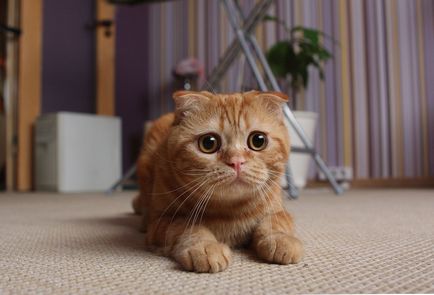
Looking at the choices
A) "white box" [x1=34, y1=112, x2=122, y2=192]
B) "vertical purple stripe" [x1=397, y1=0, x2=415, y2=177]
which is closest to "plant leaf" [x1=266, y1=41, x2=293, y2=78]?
"vertical purple stripe" [x1=397, y1=0, x2=415, y2=177]

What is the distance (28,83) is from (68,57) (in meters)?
0.40

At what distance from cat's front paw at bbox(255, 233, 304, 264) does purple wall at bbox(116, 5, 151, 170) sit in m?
3.10

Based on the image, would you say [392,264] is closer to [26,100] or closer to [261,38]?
[261,38]

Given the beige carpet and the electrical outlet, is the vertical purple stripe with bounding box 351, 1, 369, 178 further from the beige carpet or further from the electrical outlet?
the beige carpet

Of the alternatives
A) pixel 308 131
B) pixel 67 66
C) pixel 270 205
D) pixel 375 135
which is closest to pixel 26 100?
pixel 67 66

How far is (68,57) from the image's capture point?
339 centimetres

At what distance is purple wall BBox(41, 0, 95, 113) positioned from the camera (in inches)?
129

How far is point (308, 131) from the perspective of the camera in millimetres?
2502

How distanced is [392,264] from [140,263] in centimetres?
36

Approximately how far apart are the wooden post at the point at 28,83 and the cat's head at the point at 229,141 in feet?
8.88

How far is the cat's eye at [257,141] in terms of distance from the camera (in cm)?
69

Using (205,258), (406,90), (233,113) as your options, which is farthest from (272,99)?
(406,90)

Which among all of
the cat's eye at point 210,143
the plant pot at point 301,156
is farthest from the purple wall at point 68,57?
the cat's eye at point 210,143

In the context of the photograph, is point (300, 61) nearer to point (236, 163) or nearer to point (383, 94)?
point (383, 94)
